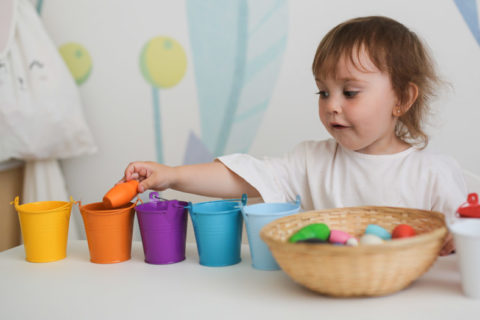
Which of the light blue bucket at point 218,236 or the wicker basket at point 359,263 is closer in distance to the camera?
the wicker basket at point 359,263

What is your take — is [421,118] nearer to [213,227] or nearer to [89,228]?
[213,227]

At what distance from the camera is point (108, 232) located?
3.19ft

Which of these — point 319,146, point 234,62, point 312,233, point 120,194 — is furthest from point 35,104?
point 312,233

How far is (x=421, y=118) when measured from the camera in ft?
4.00

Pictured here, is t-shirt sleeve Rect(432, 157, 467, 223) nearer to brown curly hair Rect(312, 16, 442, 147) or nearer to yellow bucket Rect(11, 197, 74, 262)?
brown curly hair Rect(312, 16, 442, 147)

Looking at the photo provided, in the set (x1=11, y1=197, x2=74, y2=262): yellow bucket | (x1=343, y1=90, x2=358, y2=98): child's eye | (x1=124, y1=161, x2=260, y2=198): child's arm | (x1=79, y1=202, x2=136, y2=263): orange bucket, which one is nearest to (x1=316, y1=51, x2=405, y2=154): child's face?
(x1=343, y1=90, x2=358, y2=98): child's eye

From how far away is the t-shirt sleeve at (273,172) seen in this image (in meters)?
1.13

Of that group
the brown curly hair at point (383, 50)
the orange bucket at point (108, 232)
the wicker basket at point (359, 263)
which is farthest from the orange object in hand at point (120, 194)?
the brown curly hair at point (383, 50)

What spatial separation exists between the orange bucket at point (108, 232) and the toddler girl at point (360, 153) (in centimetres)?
9

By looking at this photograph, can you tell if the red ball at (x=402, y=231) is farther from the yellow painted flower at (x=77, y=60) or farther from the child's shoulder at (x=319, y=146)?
the yellow painted flower at (x=77, y=60)

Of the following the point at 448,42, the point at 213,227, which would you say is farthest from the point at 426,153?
the point at 213,227

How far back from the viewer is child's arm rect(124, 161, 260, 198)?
109 cm

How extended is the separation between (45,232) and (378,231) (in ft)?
2.06

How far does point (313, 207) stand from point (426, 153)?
0.28 metres
